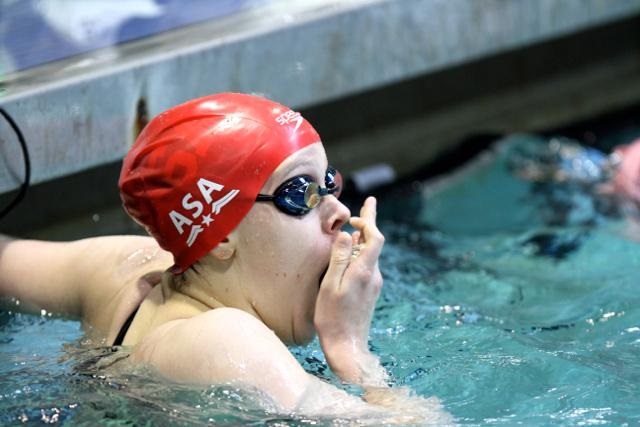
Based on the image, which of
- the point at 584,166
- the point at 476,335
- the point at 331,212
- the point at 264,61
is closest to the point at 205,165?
the point at 331,212

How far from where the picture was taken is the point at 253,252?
10.1 ft

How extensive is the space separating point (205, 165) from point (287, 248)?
335 millimetres

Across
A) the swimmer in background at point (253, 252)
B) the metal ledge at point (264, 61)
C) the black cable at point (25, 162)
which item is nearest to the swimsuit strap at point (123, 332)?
the swimmer in background at point (253, 252)

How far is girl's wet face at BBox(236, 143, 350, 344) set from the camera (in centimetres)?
306

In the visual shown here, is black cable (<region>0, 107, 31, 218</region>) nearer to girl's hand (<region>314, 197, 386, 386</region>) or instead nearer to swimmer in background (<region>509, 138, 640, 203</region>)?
girl's hand (<region>314, 197, 386, 386</region>)

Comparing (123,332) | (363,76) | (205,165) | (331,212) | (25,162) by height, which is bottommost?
(123,332)

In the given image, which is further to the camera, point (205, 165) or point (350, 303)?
point (350, 303)

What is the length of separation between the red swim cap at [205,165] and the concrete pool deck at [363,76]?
51.8 inches

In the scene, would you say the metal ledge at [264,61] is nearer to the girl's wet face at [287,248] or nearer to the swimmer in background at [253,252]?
the swimmer in background at [253,252]

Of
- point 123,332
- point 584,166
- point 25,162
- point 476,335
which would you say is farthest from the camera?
point 584,166

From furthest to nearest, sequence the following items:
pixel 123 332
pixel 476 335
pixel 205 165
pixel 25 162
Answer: pixel 25 162, pixel 476 335, pixel 123 332, pixel 205 165

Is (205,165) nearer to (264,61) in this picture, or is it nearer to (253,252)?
(253,252)

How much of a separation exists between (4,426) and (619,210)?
11.6 feet

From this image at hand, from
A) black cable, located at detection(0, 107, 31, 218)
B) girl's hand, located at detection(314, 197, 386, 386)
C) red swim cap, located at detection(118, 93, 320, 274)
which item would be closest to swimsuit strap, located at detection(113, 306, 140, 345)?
red swim cap, located at detection(118, 93, 320, 274)
